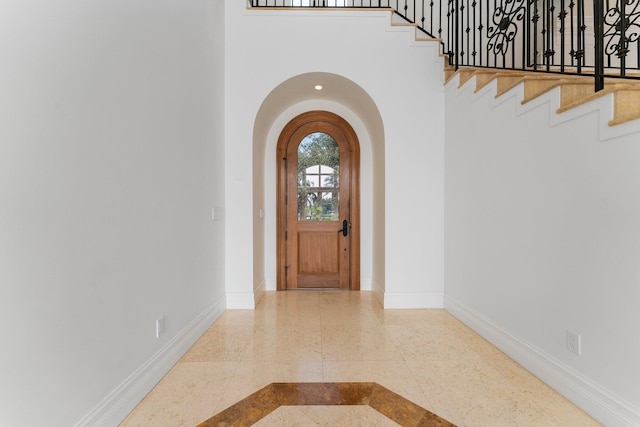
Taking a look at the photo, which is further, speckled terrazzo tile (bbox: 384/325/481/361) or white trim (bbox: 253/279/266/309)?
white trim (bbox: 253/279/266/309)

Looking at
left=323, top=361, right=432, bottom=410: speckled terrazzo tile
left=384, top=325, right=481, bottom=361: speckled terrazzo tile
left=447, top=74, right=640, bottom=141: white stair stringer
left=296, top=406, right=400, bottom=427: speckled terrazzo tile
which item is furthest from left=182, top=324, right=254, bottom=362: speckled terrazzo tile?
left=447, top=74, right=640, bottom=141: white stair stringer

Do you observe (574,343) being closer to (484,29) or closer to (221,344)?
(221,344)

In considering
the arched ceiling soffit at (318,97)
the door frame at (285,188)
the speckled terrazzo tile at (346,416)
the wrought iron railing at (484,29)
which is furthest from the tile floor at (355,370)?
the wrought iron railing at (484,29)

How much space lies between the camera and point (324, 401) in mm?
1741

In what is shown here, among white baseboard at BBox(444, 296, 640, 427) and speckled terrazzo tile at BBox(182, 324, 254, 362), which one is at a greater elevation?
white baseboard at BBox(444, 296, 640, 427)

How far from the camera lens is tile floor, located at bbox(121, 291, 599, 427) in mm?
1623

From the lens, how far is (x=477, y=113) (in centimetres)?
273

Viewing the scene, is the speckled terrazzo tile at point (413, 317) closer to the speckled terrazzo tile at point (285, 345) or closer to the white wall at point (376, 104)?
the white wall at point (376, 104)

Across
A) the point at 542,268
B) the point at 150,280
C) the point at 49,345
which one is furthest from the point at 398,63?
the point at 49,345

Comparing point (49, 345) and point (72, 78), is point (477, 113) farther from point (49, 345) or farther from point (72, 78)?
point (49, 345)

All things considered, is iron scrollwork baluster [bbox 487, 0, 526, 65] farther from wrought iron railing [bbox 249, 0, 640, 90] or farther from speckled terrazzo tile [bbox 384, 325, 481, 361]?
Result: speckled terrazzo tile [bbox 384, 325, 481, 361]

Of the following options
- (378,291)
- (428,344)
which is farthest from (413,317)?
(378,291)

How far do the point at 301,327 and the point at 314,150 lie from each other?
2.45m

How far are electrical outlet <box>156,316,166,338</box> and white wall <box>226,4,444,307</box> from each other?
4.32 ft
